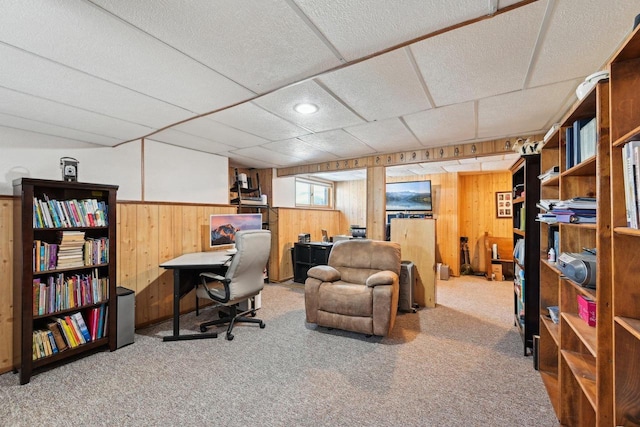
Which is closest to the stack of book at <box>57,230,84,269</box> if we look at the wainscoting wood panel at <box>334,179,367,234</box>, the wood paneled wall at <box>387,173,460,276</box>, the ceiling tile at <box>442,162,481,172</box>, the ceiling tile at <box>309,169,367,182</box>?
the ceiling tile at <box>309,169,367,182</box>

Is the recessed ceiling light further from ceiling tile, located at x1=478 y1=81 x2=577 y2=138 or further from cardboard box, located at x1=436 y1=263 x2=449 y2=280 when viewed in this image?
cardboard box, located at x1=436 y1=263 x2=449 y2=280

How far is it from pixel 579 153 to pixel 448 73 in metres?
0.86

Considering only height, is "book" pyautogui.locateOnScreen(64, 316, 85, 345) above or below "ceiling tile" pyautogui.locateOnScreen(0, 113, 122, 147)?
below

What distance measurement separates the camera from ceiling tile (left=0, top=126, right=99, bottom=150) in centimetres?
252

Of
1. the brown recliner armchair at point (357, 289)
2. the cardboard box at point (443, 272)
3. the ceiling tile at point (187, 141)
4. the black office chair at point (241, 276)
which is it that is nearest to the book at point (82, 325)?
the black office chair at point (241, 276)

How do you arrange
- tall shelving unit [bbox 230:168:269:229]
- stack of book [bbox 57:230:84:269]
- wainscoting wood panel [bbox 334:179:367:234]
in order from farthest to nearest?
wainscoting wood panel [bbox 334:179:367:234]
tall shelving unit [bbox 230:168:269:229]
stack of book [bbox 57:230:84:269]

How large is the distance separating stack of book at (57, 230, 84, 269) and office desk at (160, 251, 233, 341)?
26.9 inches

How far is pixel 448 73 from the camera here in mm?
1803

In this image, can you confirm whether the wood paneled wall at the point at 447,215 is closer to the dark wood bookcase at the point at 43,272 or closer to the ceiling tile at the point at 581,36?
the ceiling tile at the point at 581,36

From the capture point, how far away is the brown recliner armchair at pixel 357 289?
2.83m

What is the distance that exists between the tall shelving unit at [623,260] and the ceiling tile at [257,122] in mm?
2123

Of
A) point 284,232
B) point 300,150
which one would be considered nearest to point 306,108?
point 300,150

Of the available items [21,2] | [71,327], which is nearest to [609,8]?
[21,2]

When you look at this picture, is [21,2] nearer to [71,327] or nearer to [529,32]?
[529,32]
